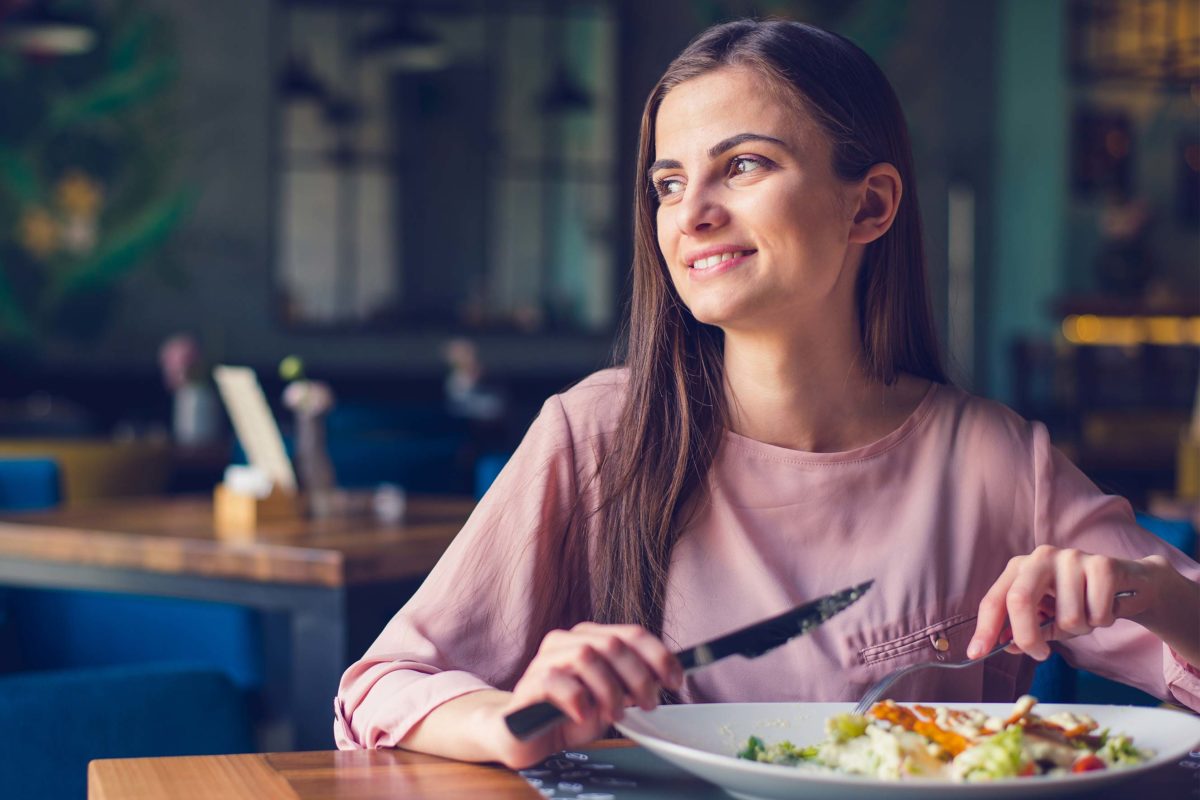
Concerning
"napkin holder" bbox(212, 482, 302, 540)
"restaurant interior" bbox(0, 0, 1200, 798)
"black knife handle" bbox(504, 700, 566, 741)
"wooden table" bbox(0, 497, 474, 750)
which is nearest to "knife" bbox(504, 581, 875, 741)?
"black knife handle" bbox(504, 700, 566, 741)

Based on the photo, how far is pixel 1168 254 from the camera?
11523 mm

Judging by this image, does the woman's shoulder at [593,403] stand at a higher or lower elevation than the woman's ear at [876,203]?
lower

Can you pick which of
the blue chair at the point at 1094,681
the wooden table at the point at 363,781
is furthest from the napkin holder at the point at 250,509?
the wooden table at the point at 363,781

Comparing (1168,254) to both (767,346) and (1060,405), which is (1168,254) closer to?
(1060,405)

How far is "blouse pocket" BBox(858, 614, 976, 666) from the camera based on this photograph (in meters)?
1.31

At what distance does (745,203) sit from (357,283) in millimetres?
10720

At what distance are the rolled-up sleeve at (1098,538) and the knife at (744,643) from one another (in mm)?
374

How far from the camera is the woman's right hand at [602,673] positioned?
3.16ft

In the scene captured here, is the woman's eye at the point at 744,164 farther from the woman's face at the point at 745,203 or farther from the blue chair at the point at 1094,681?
the blue chair at the point at 1094,681

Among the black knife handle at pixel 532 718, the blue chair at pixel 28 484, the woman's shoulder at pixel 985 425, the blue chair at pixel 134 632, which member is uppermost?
the woman's shoulder at pixel 985 425

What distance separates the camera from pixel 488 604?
1291 millimetres

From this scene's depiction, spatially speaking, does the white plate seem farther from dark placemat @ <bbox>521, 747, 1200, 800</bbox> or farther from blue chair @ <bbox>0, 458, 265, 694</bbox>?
blue chair @ <bbox>0, 458, 265, 694</bbox>

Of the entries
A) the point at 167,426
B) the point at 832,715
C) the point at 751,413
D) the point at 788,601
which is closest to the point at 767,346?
the point at 751,413

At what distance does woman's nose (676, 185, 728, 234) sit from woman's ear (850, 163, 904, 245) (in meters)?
0.18
